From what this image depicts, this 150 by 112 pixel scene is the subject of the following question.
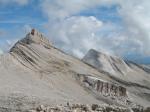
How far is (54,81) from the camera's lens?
326 feet

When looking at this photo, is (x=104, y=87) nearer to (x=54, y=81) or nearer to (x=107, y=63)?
(x=54, y=81)

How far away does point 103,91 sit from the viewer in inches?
4099

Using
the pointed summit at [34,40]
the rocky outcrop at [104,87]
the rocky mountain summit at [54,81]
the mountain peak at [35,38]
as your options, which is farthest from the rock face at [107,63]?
the rocky outcrop at [104,87]

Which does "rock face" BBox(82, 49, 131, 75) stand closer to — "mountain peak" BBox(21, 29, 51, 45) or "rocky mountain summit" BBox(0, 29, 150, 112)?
"rocky mountain summit" BBox(0, 29, 150, 112)

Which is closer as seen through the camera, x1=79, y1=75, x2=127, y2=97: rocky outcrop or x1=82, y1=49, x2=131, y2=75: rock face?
x1=79, y1=75, x2=127, y2=97: rocky outcrop

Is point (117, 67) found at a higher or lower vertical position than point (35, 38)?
lower

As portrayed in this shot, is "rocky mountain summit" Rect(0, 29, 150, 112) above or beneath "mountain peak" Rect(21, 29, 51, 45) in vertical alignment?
beneath

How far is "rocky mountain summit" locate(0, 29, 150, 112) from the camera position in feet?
275

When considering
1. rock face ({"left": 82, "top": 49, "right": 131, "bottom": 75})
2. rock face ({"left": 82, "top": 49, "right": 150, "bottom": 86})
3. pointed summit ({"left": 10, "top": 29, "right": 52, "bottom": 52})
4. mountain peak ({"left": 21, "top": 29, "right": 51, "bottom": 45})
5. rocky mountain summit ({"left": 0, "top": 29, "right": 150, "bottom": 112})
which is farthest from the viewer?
rock face ({"left": 82, "top": 49, "right": 131, "bottom": 75})

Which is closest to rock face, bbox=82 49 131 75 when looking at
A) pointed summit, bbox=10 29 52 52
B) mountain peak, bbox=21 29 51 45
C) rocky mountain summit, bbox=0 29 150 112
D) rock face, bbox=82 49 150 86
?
rock face, bbox=82 49 150 86

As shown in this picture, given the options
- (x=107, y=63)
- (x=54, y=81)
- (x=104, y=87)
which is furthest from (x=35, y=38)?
(x=107, y=63)

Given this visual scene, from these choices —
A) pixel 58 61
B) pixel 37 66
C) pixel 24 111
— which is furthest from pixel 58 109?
pixel 58 61

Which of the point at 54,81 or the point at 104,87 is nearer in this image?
the point at 54,81

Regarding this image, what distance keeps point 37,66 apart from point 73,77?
329 inches
